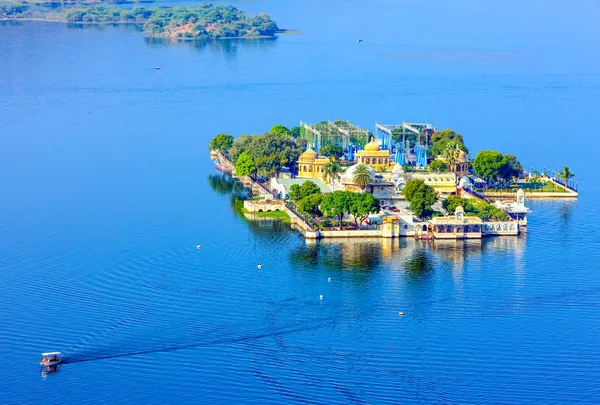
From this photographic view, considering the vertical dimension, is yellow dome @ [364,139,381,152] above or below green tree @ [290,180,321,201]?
above

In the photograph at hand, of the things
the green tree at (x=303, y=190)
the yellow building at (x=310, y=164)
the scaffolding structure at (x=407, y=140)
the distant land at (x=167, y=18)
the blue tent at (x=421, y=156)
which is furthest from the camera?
the distant land at (x=167, y=18)

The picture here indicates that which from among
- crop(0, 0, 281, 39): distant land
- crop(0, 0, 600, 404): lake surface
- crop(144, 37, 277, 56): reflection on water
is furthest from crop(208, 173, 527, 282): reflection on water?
crop(0, 0, 281, 39): distant land

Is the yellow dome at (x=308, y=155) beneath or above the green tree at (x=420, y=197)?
above

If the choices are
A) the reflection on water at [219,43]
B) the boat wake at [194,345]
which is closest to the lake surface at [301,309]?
the boat wake at [194,345]

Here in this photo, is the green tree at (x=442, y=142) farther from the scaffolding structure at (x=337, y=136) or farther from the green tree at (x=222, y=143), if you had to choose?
the green tree at (x=222, y=143)

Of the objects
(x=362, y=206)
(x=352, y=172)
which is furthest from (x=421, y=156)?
→ (x=362, y=206)

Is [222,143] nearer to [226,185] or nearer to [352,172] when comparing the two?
[226,185]

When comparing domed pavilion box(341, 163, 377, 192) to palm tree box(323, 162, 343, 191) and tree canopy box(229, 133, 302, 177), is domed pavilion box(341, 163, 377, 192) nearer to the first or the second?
palm tree box(323, 162, 343, 191)
